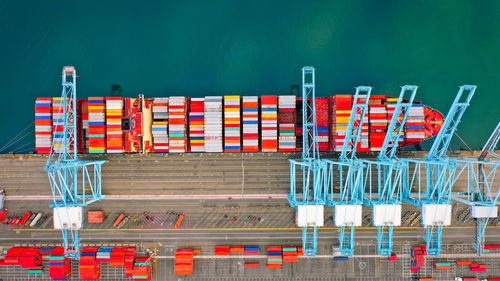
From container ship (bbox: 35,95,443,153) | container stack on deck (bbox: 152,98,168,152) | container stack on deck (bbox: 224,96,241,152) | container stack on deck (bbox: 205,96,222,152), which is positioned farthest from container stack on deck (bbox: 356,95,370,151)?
container stack on deck (bbox: 152,98,168,152)

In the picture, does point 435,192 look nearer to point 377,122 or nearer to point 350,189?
point 350,189

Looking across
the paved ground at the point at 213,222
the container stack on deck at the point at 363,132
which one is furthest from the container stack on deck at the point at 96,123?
the container stack on deck at the point at 363,132

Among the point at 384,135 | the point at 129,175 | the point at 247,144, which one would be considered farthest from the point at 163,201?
the point at 384,135

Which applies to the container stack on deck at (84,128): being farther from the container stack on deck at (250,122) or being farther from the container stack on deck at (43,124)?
the container stack on deck at (250,122)

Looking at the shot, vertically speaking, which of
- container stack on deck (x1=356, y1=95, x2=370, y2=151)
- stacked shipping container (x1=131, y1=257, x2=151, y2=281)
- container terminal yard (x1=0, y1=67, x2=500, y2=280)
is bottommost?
stacked shipping container (x1=131, y1=257, x2=151, y2=281)

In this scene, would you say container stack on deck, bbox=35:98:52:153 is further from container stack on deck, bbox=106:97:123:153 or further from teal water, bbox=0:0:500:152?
container stack on deck, bbox=106:97:123:153

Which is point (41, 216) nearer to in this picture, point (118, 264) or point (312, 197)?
point (118, 264)
